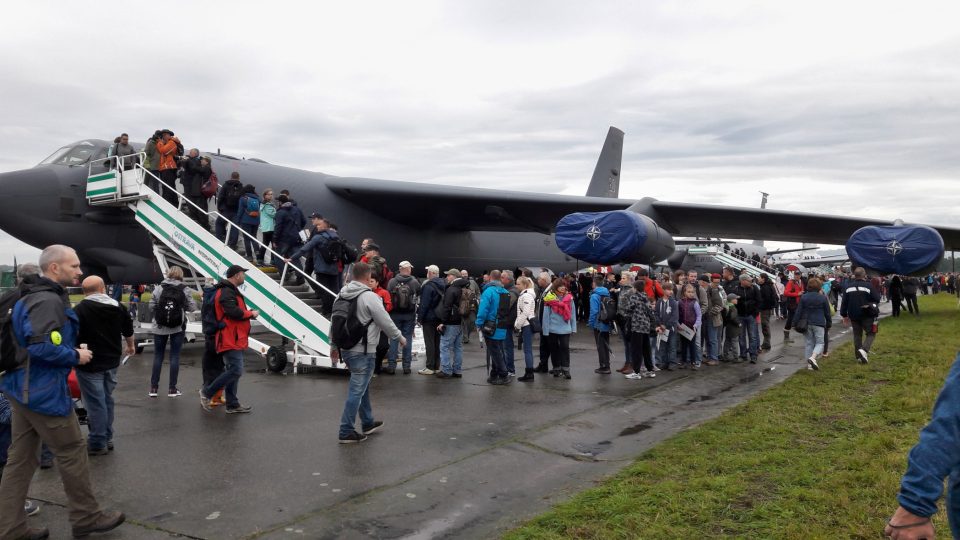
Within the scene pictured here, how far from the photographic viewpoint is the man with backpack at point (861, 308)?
1102 centimetres

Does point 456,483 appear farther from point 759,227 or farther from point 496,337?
point 759,227

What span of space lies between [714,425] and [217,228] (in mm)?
9419

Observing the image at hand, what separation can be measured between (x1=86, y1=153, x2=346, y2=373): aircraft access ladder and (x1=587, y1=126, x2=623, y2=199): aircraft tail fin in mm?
15513

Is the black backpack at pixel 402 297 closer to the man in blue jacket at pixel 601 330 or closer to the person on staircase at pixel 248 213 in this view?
the man in blue jacket at pixel 601 330

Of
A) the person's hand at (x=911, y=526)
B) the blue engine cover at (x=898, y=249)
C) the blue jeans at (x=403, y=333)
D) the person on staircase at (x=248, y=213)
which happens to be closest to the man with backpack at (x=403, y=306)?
the blue jeans at (x=403, y=333)

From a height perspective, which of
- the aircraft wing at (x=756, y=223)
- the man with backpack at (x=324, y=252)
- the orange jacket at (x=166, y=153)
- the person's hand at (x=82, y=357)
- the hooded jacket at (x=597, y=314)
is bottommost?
the hooded jacket at (x=597, y=314)

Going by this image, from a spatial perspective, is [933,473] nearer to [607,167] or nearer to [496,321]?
[496,321]

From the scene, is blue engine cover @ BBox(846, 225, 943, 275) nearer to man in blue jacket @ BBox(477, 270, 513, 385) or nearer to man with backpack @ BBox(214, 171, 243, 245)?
man in blue jacket @ BBox(477, 270, 513, 385)

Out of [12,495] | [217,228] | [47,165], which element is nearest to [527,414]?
[12,495]

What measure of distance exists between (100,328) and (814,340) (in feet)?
32.5

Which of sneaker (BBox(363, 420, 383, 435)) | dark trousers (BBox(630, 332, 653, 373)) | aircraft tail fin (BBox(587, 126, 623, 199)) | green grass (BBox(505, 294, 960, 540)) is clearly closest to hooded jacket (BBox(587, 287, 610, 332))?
dark trousers (BBox(630, 332, 653, 373))

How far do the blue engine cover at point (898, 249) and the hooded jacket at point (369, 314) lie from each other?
14.2m

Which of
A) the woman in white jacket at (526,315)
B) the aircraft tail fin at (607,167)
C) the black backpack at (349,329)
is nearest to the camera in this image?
the black backpack at (349,329)

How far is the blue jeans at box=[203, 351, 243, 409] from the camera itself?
7445 mm
